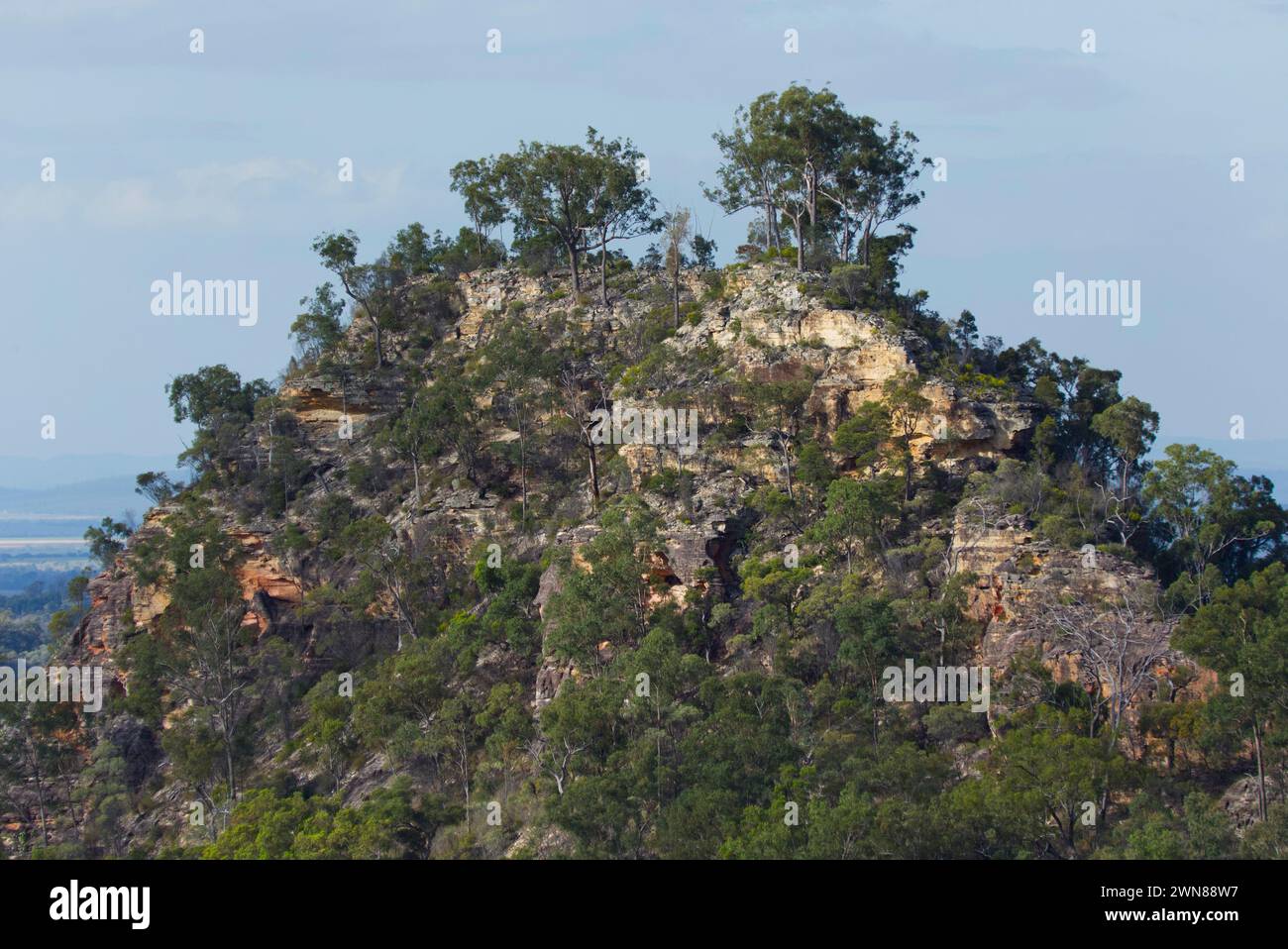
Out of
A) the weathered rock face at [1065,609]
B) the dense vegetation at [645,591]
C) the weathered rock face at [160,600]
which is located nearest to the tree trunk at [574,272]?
the dense vegetation at [645,591]

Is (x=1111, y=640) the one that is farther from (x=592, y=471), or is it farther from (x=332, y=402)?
(x=332, y=402)

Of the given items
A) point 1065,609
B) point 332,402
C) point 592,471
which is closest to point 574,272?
point 332,402

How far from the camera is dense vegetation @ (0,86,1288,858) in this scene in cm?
3106

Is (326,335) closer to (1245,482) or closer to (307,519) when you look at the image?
(307,519)

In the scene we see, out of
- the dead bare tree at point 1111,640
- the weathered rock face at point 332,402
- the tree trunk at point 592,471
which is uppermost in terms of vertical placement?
the weathered rock face at point 332,402

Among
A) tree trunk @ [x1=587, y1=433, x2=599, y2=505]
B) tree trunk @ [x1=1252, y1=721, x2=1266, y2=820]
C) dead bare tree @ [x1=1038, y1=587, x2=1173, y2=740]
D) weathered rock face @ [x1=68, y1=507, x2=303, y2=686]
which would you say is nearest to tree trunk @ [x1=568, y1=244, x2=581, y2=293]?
tree trunk @ [x1=587, y1=433, x2=599, y2=505]

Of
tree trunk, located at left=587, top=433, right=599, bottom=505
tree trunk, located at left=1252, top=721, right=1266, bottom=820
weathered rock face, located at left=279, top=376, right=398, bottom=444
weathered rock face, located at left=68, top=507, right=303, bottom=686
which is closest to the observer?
tree trunk, located at left=1252, top=721, right=1266, bottom=820

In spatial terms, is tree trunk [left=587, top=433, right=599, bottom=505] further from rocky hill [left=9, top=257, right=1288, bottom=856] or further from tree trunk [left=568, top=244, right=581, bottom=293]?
tree trunk [left=568, top=244, right=581, bottom=293]

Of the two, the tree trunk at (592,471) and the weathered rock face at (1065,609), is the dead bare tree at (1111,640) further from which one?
the tree trunk at (592,471)

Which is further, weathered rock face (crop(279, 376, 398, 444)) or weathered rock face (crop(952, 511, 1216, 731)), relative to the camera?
weathered rock face (crop(279, 376, 398, 444))

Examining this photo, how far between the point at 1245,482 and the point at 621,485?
66.3 ft

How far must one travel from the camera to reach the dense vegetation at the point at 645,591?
3106 cm

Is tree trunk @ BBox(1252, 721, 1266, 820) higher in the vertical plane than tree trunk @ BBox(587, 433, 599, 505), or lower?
lower
